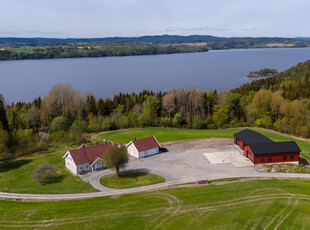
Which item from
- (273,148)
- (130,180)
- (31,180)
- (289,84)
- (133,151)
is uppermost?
(289,84)

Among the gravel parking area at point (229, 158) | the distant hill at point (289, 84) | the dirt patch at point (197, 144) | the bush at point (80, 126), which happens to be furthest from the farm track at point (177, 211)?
the distant hill at point (289, 84)

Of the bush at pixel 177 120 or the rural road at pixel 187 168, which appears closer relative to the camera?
the rural road at pixel 187 168

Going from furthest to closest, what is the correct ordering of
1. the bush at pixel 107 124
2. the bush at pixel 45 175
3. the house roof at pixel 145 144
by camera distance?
the bush at pixel 107 124, the house roof at pixel 145 144, the bush at pixel 45 175

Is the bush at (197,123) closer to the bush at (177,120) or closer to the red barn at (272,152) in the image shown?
the bush at (177,120)

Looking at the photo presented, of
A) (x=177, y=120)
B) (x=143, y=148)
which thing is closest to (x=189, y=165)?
(x=143, y=148)

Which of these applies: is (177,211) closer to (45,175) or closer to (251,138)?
(45,175)

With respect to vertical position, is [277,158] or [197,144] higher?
[277,158]
